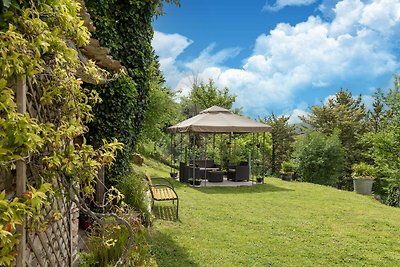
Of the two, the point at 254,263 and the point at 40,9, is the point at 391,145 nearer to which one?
the point at 254,263

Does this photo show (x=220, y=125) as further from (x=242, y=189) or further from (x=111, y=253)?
(x=111, y=253)

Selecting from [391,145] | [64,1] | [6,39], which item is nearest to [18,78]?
[6,39]

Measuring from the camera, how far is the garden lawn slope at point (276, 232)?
18.9ft

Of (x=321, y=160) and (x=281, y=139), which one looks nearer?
(x=321, y=160)

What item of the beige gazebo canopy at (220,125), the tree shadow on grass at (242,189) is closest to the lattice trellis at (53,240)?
the tree shadow on grass at (242,189)

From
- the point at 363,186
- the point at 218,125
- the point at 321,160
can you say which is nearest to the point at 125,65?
the point at 218,125

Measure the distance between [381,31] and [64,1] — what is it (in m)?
21.8

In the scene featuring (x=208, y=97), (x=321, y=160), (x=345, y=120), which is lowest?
(x=321, y=160)

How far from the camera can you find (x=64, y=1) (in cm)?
257

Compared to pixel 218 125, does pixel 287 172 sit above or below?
below

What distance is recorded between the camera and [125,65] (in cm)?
737

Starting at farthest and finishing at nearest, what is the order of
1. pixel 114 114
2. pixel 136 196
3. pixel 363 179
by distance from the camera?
pixel 363 179 → pixel 114 114 → pixel 136 196

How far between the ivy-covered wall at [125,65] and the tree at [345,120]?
1948 cm

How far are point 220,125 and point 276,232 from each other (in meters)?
6.40
